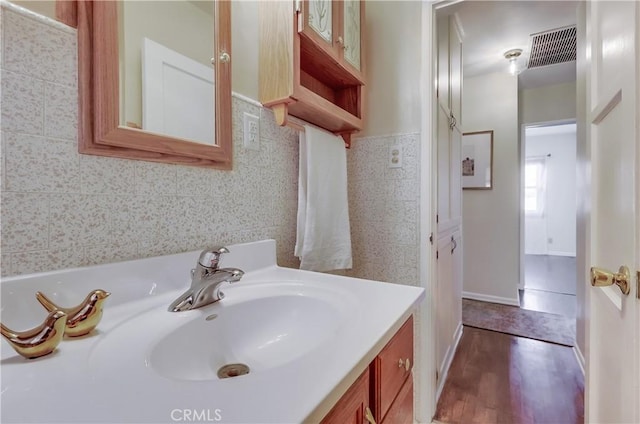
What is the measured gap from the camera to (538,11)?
1.86 meters

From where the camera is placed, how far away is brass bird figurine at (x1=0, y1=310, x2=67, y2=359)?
15.3 inches

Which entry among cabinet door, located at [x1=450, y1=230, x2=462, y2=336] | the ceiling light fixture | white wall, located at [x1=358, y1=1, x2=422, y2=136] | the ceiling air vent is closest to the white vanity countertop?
white wall, located at [x1=358, y1=1, x2=422, y2=136]

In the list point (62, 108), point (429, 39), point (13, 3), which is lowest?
point (62, 108)

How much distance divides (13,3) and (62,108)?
172 mm

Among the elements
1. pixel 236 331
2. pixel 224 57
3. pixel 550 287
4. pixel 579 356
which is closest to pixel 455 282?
pixel 579 356

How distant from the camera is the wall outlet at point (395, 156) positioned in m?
1.32

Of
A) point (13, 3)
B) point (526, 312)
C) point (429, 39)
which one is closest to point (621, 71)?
point (429, 39)

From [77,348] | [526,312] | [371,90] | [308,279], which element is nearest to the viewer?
[77,348]

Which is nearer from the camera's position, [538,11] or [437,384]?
[437,384]

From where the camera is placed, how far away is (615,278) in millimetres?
570

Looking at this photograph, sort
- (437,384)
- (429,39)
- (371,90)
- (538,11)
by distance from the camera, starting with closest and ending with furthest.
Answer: (429,39), (371,90), (437,384), (538,11)

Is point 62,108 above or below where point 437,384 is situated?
above

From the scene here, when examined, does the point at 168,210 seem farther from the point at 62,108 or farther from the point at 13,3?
the point at 13,3

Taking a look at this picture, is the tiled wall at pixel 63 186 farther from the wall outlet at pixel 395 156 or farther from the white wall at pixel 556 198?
the white wall at pixel 556 198
